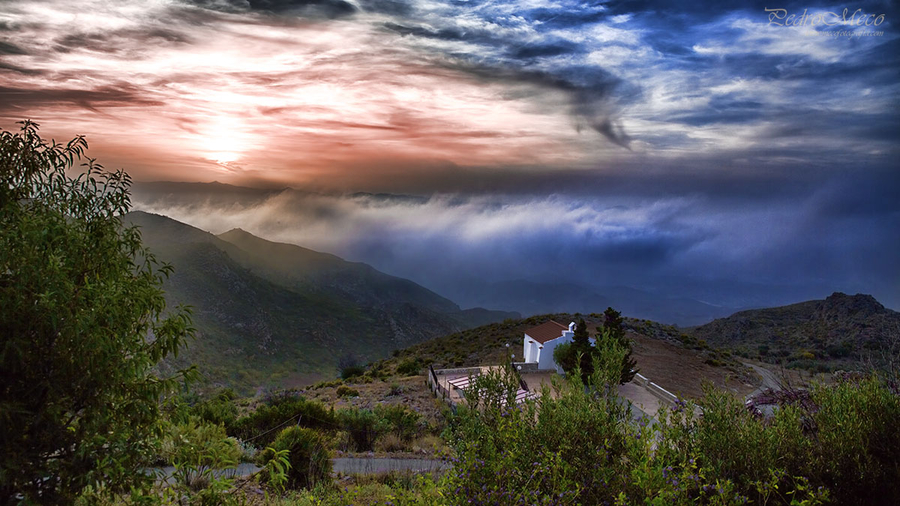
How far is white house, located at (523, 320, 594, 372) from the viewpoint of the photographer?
29578 millimetres

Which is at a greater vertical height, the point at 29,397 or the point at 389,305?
the point at 389,305

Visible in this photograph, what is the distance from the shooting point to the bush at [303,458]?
10328mm

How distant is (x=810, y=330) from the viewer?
51.8 metres

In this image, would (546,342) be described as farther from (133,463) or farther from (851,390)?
(133,463)

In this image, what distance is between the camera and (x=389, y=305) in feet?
379

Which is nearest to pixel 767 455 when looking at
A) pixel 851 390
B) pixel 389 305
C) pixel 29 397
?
pixel 851 390

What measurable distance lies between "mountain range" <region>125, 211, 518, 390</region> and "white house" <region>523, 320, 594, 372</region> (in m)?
25.2

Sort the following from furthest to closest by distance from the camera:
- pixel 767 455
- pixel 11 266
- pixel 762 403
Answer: pixel 762 403 → pixel 767 455 → pixel 11 266

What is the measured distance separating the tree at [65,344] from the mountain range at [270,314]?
45.3 meters

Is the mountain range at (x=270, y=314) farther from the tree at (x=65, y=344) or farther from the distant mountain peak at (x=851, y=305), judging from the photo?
the distant mountain peak at (x=851, y=305)

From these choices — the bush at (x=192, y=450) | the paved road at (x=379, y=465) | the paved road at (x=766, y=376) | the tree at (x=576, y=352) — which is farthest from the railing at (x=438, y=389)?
the paved road at (x=766, y=376)

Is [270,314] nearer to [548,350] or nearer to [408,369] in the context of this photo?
[408,369]

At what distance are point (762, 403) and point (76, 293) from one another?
14681 millimetres

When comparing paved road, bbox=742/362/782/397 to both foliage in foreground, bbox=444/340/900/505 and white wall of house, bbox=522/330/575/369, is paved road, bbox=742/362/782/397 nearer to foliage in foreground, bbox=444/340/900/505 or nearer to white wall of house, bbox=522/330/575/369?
white wall of house, bbox=522/330/575/369
